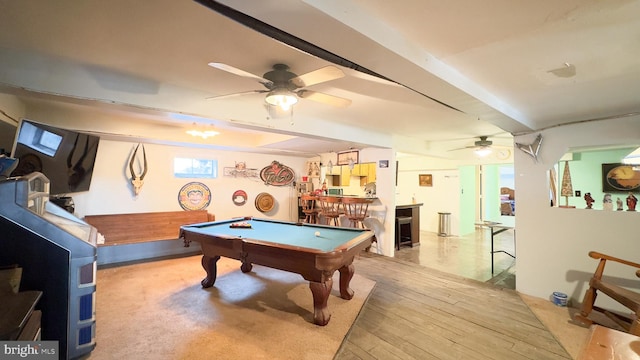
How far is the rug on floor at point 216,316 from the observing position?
6.86 feet

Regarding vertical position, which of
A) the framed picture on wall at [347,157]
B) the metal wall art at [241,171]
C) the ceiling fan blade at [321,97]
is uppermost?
the ceiling fan blade at [321,97]

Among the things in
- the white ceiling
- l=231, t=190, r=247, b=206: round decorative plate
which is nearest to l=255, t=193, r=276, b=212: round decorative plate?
l=231, t=190, r=247, b=206: round decorative plate

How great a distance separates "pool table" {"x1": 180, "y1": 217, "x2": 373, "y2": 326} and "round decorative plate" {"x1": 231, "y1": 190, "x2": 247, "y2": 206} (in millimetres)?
2231

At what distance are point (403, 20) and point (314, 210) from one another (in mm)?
4703

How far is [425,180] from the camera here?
24.8ft

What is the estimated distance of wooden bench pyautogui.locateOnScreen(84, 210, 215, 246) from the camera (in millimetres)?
4387

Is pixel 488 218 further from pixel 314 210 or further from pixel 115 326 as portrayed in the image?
pixel 115 326

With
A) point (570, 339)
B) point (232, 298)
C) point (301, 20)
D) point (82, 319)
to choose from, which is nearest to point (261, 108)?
point (301, 20)

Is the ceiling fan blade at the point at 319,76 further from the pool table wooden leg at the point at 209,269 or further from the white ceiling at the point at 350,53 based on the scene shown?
the pool table wooden leg at the point at 209,269

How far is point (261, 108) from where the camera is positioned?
3014mm

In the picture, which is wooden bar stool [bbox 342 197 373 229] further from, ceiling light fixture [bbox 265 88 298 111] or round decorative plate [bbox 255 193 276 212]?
ceiling light fixture [bbox 265 88 298 111]

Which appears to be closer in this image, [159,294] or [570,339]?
[570,339]

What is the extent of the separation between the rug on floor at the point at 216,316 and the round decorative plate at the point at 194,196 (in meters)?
1.67

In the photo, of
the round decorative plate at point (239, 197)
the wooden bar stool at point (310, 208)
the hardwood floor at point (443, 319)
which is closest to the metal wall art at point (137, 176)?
the round decorative plate at point (239, 197)
